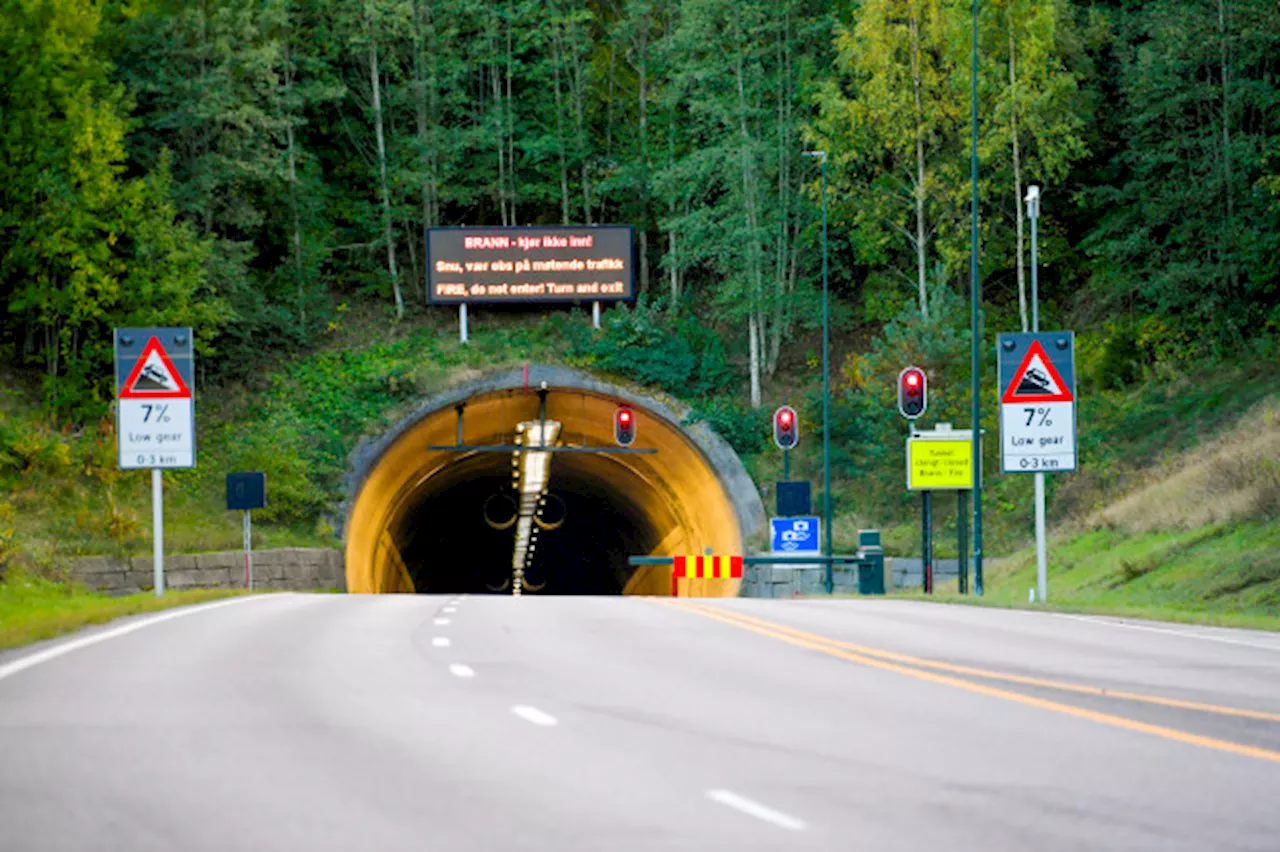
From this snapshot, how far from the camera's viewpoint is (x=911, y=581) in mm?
45469

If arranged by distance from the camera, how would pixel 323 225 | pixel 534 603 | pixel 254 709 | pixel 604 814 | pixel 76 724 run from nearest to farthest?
pixel 604 814 → pixel 76 724 → pixel 254 709 → pixel 534 603 → pixel 323 225

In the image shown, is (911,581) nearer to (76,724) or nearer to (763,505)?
(763,505)

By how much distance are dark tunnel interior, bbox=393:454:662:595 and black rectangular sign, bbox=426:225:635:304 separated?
25.6ft

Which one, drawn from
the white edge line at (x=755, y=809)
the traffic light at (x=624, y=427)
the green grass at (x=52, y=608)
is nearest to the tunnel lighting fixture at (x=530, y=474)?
the traffic light at (x=624, y=427)

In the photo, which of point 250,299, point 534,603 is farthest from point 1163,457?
point 250,299

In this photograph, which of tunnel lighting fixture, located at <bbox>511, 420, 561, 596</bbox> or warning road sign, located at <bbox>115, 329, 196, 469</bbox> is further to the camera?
tunnel lighting fixture, located at <bbox>511, 420, 561, 596</bbox>

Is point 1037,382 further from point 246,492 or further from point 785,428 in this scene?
point 785,428

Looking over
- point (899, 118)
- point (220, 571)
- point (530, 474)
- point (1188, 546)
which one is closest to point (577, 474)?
point (530, 474)

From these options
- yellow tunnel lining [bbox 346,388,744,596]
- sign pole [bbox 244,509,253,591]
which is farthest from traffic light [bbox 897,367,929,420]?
yellow tunnel lining [bbox 346,388,744,596]

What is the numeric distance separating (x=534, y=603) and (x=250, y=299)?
3105 cm

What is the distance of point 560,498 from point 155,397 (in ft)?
155

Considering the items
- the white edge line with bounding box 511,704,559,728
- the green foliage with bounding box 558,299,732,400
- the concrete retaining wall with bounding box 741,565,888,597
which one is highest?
the green foliage with bounding box 558,299,732,400

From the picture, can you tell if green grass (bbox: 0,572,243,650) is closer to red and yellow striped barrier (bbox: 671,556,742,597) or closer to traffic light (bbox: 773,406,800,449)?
red and yellow striped barrier (bbox: 671,556,742,597)

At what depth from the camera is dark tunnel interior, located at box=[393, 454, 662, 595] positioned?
218ft
